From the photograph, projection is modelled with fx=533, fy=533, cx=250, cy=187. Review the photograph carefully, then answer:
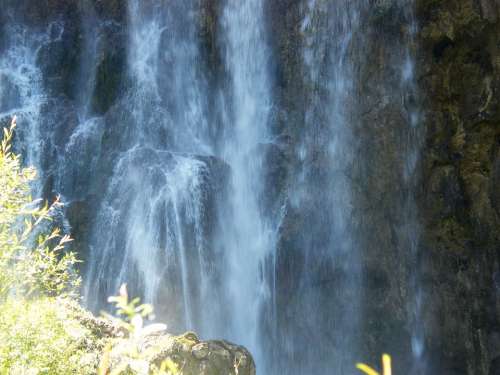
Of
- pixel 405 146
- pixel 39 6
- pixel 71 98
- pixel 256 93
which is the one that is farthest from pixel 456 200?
pixel 39 6

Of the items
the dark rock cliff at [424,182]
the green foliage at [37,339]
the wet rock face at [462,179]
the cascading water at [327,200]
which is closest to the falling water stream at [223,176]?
the cascading water at [327,200]

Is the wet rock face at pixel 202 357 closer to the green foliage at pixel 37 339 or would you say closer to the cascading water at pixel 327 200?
the green foliage at pixel 37 339

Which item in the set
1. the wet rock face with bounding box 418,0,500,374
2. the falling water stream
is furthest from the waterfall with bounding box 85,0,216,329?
the wet rock face with bounding box 418,0,500,374

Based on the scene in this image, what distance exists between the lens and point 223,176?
52.8ft

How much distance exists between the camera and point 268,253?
15.6 m

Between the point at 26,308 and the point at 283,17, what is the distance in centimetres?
1351

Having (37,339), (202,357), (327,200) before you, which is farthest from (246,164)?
(37,339)

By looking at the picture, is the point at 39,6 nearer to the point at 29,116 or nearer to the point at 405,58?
the point at 29,116

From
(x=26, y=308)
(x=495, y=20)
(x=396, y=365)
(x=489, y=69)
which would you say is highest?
(x=495, y=20)

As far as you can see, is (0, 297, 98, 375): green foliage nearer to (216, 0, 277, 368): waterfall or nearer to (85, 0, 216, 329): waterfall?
(85, 0, 216, 329): waterfall

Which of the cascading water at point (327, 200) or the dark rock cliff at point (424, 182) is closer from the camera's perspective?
the dark rock cliff at point (424, 182)

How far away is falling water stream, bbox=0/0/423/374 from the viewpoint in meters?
14.6

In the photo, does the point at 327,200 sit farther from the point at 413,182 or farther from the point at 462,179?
the point at 462,179

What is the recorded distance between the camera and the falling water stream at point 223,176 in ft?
47.8
